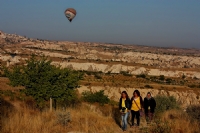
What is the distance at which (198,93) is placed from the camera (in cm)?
5728

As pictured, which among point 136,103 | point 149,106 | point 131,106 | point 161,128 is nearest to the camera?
point 161,128

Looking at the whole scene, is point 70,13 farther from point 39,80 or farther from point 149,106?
point 149,106

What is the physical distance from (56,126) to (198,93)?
177 feet

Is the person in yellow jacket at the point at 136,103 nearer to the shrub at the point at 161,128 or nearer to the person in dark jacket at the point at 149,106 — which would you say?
the person in dark jacket at the point at 149,106

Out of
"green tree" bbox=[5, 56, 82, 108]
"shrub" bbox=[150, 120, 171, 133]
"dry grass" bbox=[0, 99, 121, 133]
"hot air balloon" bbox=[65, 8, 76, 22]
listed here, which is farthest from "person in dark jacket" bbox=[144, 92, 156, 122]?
"hot air balloon" bbox=[65, 8, 76, 22]

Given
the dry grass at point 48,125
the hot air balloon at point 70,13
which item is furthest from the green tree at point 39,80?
the dry grass at point 48,125

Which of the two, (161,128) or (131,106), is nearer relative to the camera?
(161,128)

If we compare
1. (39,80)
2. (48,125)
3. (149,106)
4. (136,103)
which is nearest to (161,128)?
(136,103)

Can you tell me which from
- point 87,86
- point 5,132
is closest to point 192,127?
point 5,132

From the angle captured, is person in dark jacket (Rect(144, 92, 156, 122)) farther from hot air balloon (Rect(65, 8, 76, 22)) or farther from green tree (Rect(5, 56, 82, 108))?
hot air balloon (Rect(65, 8, 76, 22))

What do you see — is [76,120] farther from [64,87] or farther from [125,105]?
[64,87]

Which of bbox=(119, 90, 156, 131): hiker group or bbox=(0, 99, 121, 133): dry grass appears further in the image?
bbox=(119, 90, 156, 131): hiker group

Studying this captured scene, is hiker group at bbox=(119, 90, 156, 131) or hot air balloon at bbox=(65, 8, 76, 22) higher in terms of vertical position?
hot air balloon at bbox=(65, 8, 76, 22)

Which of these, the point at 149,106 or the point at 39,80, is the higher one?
the point at 39,80
